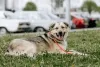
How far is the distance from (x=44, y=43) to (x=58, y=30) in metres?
0.48

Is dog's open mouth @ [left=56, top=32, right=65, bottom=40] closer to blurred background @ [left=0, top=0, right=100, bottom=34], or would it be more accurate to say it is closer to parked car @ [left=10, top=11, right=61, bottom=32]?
blurred background @ [left=0, top=0, right=100, bottom=34]

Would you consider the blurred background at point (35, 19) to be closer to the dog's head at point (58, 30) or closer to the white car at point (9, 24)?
the white car at point (9, 24)

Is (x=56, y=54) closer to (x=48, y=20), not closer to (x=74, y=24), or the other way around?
(x=48, y=20)

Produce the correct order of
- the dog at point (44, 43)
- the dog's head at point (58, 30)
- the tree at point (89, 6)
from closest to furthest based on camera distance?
the dog at point (44, 43)
the dog's head at point (58, 30)
the tree at point (89, 6)

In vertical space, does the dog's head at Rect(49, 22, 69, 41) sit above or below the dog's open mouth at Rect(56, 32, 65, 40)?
above

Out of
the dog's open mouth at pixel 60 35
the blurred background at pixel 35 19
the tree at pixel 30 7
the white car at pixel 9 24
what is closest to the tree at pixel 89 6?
the tree at pixel 30 7

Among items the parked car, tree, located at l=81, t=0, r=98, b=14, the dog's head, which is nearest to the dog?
the dog's head

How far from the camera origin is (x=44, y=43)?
9844mm

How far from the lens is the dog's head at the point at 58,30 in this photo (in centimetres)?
996

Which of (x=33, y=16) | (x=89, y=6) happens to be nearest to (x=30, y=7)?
(x=89, y=6)

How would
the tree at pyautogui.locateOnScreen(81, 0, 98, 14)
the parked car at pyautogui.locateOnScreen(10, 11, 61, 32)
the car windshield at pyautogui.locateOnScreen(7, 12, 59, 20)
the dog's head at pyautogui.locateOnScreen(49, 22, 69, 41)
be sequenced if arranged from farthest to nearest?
the tree at pyautogui.locateOnScreen(81, 0, 98, 14) → the car windshield at pyautogui.locateOnScreen(7, 12, 59, 20) → the parked car at pyautogui.locateOnScreen(10, 11, 61, 32) → the dog's head at pyautogui.locateOnScreen(49, 22, 69, 41)

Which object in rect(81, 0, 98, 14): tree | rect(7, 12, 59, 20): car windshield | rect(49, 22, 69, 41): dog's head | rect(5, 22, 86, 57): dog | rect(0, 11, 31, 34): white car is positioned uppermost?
rect(49, 22, 69, 41): dog's head

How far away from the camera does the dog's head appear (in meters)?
→ 9.96

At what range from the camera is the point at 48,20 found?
27484mm
